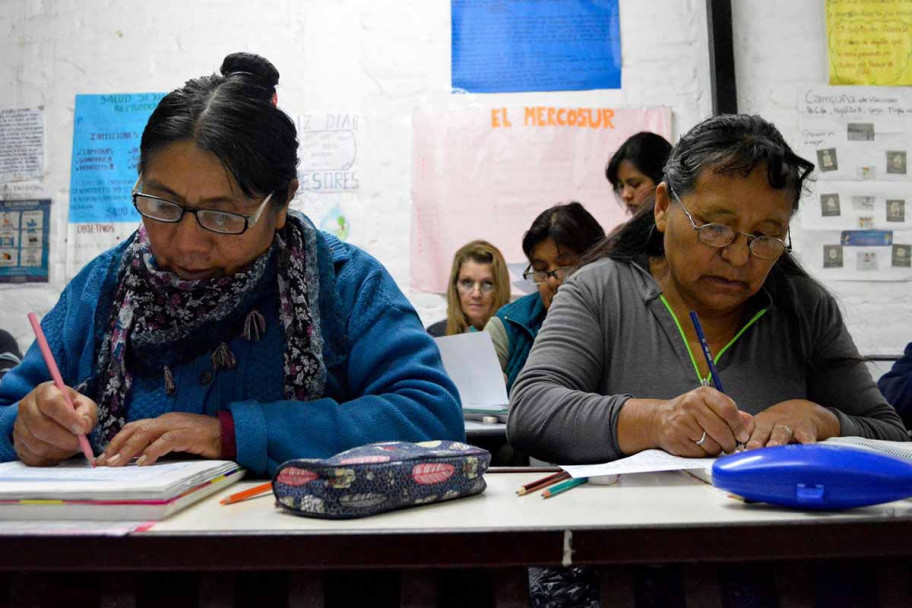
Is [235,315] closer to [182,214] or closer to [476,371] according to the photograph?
[182,214]

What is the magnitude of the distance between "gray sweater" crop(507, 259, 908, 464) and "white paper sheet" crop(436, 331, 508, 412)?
796 millimetres

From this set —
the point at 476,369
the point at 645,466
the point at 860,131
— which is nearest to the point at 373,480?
the point at 645,466

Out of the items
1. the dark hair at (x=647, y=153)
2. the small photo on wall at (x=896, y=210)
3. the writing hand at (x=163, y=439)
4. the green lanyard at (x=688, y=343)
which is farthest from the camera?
the small photo on wall at (x=896, y=210)

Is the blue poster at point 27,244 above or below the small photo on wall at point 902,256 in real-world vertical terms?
above

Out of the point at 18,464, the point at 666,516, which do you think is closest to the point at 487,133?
the point at 18,464

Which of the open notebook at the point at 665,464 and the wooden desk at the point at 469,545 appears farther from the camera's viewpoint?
the open notebook at the point at 665,464

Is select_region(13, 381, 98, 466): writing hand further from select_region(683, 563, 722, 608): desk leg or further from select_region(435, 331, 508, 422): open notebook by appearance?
select_region(435, 331, 508, 422): open notebook

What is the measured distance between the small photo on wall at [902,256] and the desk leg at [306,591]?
3.16 metres

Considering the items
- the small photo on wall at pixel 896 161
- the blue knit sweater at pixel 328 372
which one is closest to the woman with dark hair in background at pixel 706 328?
the blue knit sweater at pixel 328 372

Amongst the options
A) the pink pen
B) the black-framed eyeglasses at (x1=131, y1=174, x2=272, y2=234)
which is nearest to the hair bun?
the black-framed eyeglasses at (x1=131, y1=174, x2=272, y2=234)

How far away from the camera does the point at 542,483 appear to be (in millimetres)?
834

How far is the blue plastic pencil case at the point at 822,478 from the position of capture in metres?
0.67

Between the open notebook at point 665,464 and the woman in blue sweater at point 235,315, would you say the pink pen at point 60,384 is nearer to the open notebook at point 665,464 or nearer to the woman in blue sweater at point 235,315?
the woman in blue sweater at point 235,315

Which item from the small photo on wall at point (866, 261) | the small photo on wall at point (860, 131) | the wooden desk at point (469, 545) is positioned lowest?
the wooden desk at point (469, 545)
